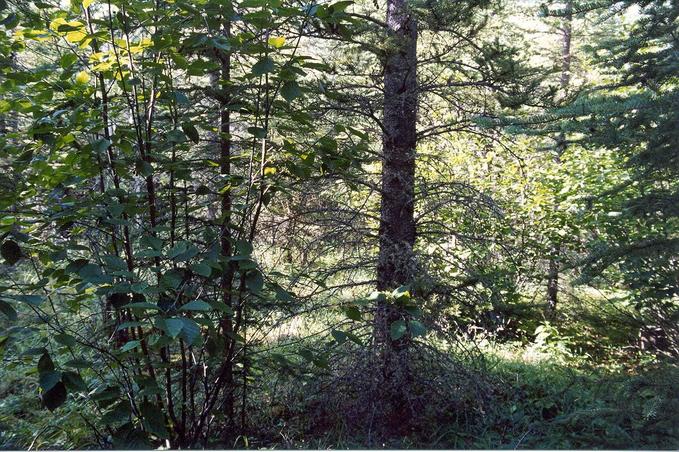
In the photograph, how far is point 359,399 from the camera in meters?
3.14

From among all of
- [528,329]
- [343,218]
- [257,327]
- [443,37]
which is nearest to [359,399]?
[257,327]

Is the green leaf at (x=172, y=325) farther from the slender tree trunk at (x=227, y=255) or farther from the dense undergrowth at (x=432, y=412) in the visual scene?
the dense undergrowth at (x=432, y=412)

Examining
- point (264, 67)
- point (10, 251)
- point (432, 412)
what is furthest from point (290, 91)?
point (432, 412)

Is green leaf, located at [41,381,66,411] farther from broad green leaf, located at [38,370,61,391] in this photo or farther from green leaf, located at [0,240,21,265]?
green leaf, located at [0,240,21,265]

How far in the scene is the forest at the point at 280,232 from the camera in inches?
76.4

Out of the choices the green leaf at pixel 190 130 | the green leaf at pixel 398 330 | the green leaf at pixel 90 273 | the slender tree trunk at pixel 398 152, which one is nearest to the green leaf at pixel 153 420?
the green leaf at pixel 90 273

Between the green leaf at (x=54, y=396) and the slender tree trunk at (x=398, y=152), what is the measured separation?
199cm

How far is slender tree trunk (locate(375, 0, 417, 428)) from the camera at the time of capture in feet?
10.7

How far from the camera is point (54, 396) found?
1.57m

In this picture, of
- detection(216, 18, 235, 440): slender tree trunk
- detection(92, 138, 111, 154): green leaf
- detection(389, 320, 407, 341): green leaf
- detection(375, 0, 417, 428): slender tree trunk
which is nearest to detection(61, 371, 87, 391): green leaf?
detection(216, 18, 235, 440): slender tree trunk

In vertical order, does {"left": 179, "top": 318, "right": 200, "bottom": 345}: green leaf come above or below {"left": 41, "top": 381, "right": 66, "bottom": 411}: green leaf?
above

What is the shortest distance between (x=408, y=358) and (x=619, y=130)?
1.92 meters

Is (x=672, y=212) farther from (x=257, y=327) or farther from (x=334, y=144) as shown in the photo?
(x=257, y=327)

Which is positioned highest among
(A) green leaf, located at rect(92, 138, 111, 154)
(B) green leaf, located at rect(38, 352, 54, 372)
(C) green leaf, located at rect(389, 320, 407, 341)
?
(A) green leaf, located at rect(92, 138, 111, 154)
